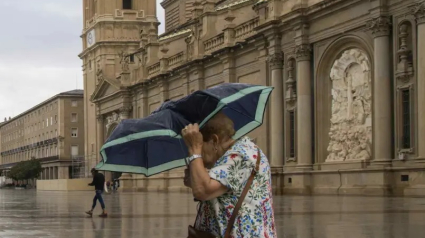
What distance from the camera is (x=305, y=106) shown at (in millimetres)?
36438

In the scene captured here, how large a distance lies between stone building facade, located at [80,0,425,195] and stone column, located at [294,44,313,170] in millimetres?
46

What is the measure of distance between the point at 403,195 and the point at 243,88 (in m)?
24.3

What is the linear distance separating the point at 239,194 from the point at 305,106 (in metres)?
31.9

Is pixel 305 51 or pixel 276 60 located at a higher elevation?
pixel 305 51

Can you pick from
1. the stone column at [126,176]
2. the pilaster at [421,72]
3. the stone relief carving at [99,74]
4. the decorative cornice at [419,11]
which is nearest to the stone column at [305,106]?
the decorative cornice at [419,11]

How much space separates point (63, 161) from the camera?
106000 mm

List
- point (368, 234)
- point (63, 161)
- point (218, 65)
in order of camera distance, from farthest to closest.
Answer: point (63, 161) < point (218, 65) < point (368, 234)

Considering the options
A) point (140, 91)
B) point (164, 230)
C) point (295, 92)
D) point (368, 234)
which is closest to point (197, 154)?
point (368, 234)

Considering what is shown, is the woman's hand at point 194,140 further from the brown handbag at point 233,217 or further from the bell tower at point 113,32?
the bell tower at point 113,32

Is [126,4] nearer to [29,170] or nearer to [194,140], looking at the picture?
[29,170]

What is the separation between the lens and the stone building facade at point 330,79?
29312mm

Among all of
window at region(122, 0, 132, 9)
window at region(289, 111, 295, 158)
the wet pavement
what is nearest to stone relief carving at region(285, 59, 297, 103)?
window at region(289, 111, 295, 158)

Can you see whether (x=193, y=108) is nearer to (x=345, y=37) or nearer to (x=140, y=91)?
(x=345, y=37)

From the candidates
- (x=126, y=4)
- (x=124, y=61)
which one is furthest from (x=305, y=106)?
(x=126, y=4)
